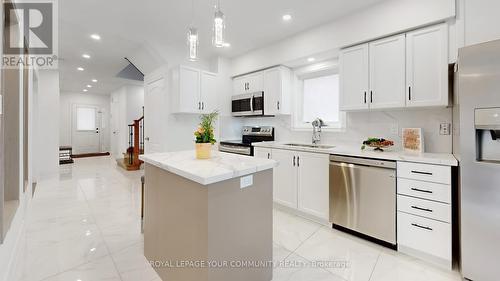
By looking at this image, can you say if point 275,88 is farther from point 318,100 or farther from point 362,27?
point 362,27

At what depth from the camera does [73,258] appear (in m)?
2.05

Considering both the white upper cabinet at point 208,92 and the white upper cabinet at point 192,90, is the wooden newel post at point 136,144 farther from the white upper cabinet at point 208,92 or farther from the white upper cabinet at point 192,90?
the white upper cabinet at point 208,92

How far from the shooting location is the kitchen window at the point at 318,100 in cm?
353

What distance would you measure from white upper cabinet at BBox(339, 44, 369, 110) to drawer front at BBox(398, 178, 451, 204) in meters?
1.03

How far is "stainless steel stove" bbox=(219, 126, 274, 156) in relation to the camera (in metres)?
3.88

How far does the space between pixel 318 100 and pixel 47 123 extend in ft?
20.5

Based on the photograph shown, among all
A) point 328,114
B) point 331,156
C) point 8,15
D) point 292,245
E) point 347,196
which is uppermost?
point 8,15

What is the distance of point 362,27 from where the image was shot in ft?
8.96

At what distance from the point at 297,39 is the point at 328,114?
1261mm

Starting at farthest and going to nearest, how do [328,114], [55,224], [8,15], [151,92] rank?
[151,92] < [328,114] < [55,224] < [8,15]

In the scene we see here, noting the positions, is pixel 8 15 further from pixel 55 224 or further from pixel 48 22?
pixel 55 224

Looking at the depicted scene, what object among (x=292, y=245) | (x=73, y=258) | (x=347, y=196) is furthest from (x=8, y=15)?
(x=347, y=196)

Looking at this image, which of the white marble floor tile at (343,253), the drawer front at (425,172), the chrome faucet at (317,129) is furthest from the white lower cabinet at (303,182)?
the drawer front at (425,172)

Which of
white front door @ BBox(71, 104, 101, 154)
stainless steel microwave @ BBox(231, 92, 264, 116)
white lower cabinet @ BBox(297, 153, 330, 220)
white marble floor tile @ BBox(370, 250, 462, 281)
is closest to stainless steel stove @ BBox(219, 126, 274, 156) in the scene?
stainless steel microwave @ BBox(231, 92, 264, 116)
